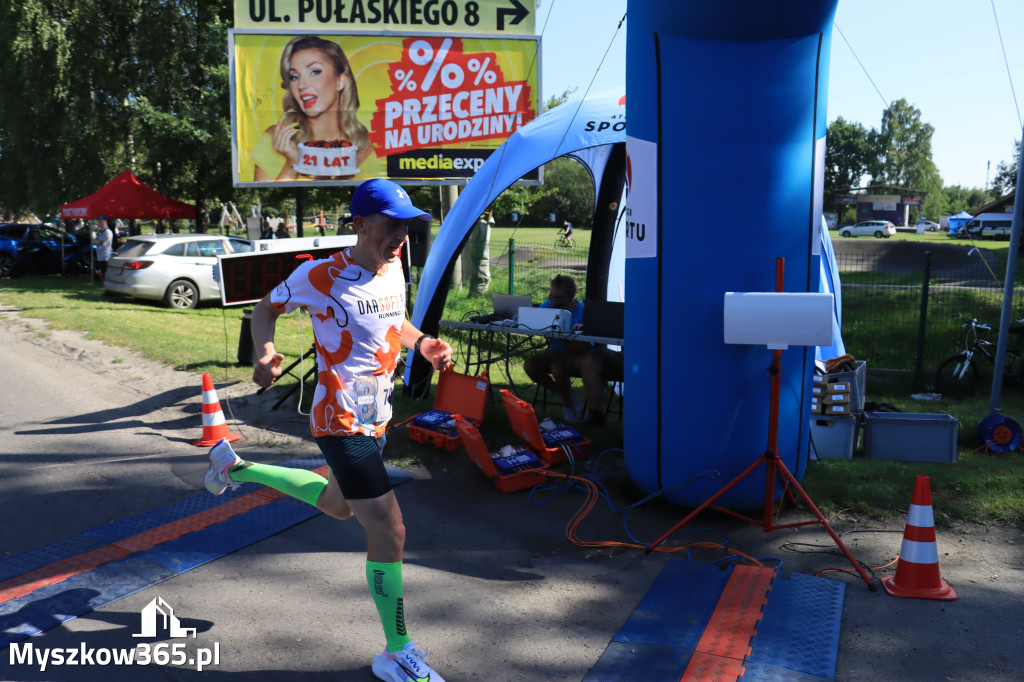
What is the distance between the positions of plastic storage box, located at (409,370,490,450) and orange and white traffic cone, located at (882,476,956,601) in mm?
3545

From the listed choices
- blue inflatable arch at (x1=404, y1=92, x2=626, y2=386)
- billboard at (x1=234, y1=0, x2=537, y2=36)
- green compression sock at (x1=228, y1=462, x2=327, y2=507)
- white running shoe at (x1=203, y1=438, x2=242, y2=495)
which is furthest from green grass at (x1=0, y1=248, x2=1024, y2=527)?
billboard at (x1=234, y1=0, x2=537, y2=36)

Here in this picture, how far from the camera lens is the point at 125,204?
63.2 feet

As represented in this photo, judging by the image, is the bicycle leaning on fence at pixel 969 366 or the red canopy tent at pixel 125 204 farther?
the red canopy tent at pixel 125 204

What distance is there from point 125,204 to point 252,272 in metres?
14.0

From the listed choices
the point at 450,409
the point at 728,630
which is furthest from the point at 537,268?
the point at 728,630

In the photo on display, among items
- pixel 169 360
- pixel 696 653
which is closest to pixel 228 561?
pixel 696 653

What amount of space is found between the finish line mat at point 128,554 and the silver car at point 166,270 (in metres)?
11.5

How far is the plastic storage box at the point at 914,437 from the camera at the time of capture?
21.2 feet

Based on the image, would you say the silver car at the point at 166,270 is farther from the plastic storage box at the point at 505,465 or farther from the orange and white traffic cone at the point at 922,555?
the orange and white traffic cone at the point at 922,555

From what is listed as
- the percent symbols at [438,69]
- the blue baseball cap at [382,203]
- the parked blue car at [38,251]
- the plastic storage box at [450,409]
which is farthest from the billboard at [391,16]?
the parked blue car at [38,251]

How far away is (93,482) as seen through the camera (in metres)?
5.79

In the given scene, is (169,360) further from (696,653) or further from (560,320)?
(696,653)

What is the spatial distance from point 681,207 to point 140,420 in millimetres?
5792

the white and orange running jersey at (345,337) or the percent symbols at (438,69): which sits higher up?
the percent symbols at (438,69)
